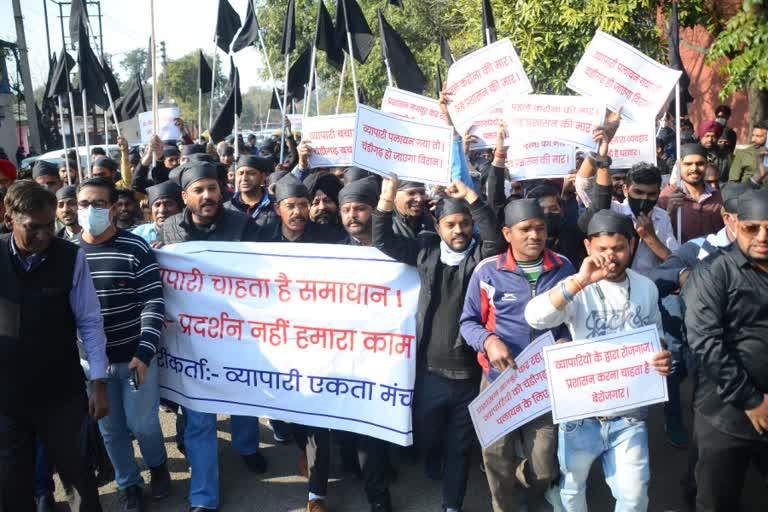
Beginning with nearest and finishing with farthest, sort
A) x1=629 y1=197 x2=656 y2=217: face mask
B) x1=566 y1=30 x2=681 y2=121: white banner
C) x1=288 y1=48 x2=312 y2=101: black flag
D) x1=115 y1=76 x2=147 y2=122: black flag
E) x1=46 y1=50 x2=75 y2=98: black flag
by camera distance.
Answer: x1=629 y1=197 x2=656 y2=217: face mask → x1=566 y1=30 x2=681 y2=121: white banner → x1=46 y1=50 x2=75 y2=98: black flag → x1=288 y1=48 x2=312 y2=101: black flag → x1=115 y1=76 x2=147 y2=122: black flag

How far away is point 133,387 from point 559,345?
2.48m

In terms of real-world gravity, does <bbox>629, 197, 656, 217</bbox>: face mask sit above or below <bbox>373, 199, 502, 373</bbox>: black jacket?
above

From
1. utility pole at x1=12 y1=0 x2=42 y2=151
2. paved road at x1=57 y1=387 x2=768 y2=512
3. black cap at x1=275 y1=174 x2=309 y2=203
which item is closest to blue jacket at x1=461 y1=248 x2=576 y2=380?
paved road at x1=57 y1=387 x2=768 y2=512

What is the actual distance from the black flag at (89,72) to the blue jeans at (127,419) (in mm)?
5914

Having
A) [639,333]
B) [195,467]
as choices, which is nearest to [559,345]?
[639,333]

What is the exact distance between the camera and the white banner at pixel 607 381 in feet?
11.1

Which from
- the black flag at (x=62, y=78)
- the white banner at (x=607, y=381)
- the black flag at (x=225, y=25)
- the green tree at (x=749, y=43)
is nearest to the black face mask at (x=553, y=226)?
the white banner at (x=607, y=381)

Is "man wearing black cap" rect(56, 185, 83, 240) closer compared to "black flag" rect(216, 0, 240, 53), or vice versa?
"man wearing black cap" rect(56, 185, 83, 240)

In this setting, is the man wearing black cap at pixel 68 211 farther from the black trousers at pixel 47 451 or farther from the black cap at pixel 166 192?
the black trousers at pixel 47 451

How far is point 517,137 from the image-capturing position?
5.58 m

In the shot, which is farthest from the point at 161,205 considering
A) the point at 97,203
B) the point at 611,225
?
the point at 611,225

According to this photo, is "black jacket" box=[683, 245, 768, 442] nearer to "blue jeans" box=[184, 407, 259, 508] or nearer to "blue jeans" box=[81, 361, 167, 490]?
"blue jeans" box=[184, 407, 259, 508]

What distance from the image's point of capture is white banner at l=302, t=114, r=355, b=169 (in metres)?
6.65

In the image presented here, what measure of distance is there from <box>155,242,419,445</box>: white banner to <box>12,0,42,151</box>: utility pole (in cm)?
1773
